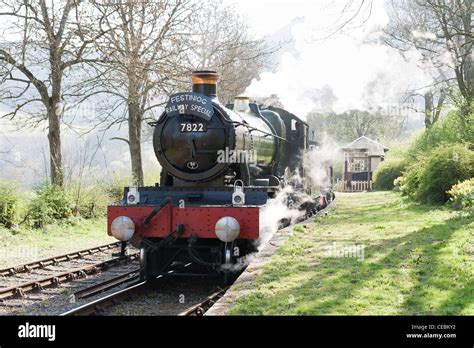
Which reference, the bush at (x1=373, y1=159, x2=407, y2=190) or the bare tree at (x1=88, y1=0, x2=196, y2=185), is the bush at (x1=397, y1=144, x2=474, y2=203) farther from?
the bush at (x1=373, y1=159, x2=407, y2=190)

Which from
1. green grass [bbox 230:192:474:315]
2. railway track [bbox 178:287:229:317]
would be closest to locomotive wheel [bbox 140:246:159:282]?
railway track [bbox 178:287:229:317]

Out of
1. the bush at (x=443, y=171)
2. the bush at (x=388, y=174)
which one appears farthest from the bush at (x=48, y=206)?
the bush at (x=388, y=174)

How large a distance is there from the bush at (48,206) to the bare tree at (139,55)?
336 cm

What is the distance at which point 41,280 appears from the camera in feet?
28.5

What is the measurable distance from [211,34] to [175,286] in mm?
22081

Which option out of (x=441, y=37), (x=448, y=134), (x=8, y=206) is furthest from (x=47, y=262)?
(x=448, y=134)

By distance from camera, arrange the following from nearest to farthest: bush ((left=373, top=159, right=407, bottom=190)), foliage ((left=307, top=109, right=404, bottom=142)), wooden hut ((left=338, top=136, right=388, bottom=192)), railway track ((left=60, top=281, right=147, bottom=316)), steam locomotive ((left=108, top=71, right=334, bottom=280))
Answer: railway track ((left=60, top=281, right=147, bottom=316)) → steam locomotive ((left=108, top=71, right=334, bottom=280)) → bush ((left=373, top=159, right=407, bottom=190)) → wooden hut ((left=338, top=136, right=388, bottom=192)) → foliage ((left=307, top=109, right=404, bottom=142))

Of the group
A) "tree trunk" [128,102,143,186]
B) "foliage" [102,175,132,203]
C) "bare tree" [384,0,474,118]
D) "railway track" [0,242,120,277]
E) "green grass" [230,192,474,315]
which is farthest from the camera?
"tree trunk" [128,102,143,186]

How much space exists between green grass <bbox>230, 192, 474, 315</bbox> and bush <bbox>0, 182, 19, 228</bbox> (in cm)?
616

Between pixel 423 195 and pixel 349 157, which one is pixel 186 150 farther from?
pixel 349 157

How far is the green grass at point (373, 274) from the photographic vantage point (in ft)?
21.0

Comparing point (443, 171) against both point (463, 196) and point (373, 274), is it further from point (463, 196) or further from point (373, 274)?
point (373, 274)

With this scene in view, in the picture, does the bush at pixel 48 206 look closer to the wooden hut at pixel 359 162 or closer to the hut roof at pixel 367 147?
the wooden hut at pixel 359 162

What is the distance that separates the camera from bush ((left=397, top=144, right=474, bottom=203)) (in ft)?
55.8
